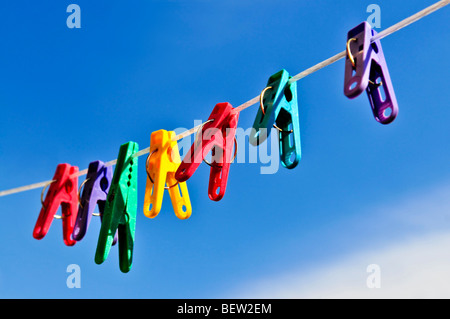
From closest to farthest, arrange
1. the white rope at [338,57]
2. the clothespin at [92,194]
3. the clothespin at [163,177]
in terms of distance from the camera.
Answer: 1. the white rope at [338,57]
2. the clothespin at [163,177]
3. the clothespin at [92,194]

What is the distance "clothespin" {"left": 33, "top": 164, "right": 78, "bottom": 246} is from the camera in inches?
101

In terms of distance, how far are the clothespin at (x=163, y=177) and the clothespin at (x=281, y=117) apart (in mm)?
469

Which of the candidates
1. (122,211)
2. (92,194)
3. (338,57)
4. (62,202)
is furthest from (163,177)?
(338,57)

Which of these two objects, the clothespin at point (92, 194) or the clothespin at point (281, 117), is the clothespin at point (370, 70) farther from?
the clothespin at point (92, 194)

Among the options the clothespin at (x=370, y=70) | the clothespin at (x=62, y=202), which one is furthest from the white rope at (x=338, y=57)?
the clothespin at (x=62, y=202)

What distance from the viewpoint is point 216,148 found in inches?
85.7

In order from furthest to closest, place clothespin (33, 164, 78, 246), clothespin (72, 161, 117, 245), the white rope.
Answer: clothespin (33, 164, 78, 246) → clothespin (72, 161, 117, 245) → the white rope

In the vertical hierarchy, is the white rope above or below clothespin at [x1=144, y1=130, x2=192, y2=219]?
above

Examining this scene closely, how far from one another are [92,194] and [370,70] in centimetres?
133

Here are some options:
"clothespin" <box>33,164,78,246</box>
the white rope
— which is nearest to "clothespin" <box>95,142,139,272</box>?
the white rope

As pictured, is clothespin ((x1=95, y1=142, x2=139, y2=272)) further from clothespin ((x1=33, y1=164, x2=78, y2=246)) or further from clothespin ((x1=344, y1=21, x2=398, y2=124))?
clothespin ((x1=344, y1=21, x2=398, y2=124))

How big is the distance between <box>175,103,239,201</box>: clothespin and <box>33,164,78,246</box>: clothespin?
2.52ft

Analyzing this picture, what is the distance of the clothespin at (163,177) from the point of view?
2191mm

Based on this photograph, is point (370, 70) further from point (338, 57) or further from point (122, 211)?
point (122, 211)
